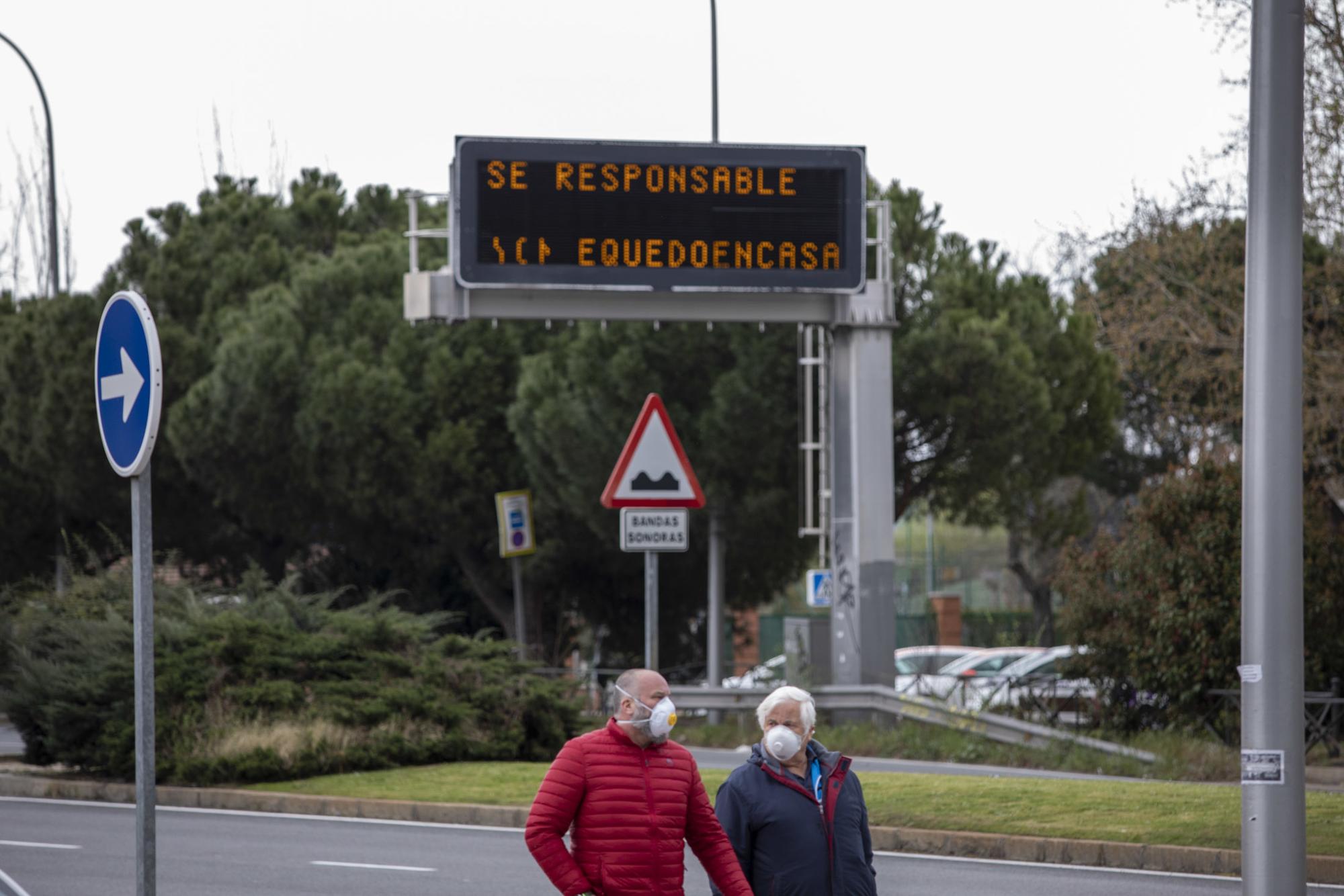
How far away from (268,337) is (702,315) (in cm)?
1132

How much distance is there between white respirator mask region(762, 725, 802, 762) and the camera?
6031 millimetres

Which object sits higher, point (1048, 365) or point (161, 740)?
point (1048, 365)

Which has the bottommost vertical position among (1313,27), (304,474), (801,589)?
(801,589)

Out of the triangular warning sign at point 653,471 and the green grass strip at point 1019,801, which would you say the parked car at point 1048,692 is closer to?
the green grass strip at point 1019,801

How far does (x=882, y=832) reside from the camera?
1339 centimetres

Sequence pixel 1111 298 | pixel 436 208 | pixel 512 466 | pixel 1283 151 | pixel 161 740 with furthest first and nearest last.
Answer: pixel 436 208, pixel 512 466, pixel 1111 298, pixel 161 740, pixel 1283 151

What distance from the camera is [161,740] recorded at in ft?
55.1

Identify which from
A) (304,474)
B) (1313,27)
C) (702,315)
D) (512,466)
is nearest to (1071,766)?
(702,315)

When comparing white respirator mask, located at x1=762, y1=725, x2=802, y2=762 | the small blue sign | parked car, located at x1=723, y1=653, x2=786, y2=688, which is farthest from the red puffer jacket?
parked car, located at x1=723, y1=653, x2=786, y2=688

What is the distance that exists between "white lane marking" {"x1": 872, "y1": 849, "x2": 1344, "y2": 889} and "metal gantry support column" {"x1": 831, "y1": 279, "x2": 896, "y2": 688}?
30.7 ft

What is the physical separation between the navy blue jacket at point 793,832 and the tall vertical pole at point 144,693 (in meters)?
1.88

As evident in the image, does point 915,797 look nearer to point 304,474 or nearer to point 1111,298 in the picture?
point 1111,298

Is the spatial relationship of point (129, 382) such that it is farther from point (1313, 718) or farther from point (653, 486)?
point (1313, 718)

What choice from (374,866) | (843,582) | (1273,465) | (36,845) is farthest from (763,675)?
(1273,465)
